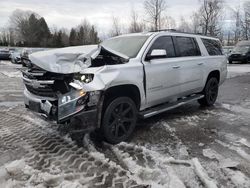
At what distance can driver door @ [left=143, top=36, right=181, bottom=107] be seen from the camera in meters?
5.60

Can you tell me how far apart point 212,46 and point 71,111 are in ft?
15.7

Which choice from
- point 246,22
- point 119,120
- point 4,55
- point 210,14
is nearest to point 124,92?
point 119,120

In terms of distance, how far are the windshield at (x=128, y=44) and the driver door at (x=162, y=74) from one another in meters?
0.22

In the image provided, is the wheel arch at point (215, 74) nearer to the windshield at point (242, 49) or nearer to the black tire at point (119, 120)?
the black tire at point (119, 120)

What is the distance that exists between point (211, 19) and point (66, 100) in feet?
135

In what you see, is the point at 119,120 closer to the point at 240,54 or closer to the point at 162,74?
the point at 162,74

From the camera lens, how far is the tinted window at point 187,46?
263 inches

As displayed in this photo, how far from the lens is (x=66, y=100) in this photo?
459 centimetres

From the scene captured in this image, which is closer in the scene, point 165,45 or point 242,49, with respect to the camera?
point 165,45

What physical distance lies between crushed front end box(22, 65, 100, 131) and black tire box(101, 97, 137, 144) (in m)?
0.29

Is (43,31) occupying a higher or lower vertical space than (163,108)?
higher

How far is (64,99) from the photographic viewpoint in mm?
4621

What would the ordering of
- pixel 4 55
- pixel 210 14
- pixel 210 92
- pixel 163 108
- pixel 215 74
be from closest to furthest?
1. pixel 163 108
2. pixel 210 92
3. pixel 215 74
4. pixel 4 55
5. pixel 210 14

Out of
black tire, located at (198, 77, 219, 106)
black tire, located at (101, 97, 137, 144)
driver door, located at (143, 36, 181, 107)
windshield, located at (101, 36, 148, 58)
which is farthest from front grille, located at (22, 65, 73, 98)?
black tire, located at (198, 77, 219, 106)
